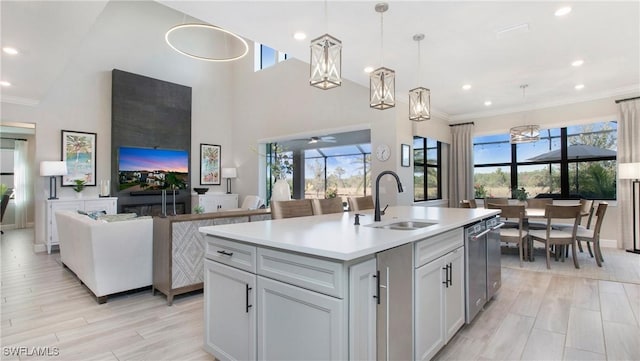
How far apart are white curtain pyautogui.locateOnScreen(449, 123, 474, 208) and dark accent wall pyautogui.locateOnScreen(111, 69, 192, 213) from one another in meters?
6.32

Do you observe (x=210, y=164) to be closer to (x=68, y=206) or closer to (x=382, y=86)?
(x=68, y=206)

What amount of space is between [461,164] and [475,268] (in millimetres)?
5006

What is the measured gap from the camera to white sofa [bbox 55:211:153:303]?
10.5 ft

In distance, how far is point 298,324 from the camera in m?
1.55

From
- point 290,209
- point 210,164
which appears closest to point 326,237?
point 290,209

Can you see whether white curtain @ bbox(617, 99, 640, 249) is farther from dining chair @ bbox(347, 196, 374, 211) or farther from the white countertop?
the white countertop

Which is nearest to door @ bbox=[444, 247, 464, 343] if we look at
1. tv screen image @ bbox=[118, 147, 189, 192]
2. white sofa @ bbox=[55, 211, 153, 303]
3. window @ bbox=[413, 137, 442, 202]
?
white sofa @ bbox=[55, 211, 153, 303]

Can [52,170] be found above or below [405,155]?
below

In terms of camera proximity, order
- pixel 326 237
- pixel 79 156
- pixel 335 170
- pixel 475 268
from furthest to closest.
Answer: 1. pixel 335 170
2. pixel 79 156
3. pixel 475 268
4. pixel 326 237

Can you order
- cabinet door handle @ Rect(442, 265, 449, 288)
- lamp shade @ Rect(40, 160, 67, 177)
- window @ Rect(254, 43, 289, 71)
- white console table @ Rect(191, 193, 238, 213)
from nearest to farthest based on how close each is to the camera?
1. cabinet door handle @ Rect(442, 265, 449, 288)
2. lamp shade @ Rect(40, 160, 67, 177)
3. white console table @ Rect(191, 193, 238, 213)
4. window @ Rect(254, 43, 289, 71)

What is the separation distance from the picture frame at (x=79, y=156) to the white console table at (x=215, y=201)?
2.13 m

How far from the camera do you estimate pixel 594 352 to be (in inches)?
88.4

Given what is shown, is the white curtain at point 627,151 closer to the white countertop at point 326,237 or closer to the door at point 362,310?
the white countertop at point 326,237

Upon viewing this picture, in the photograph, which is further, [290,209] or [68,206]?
[68,206]
